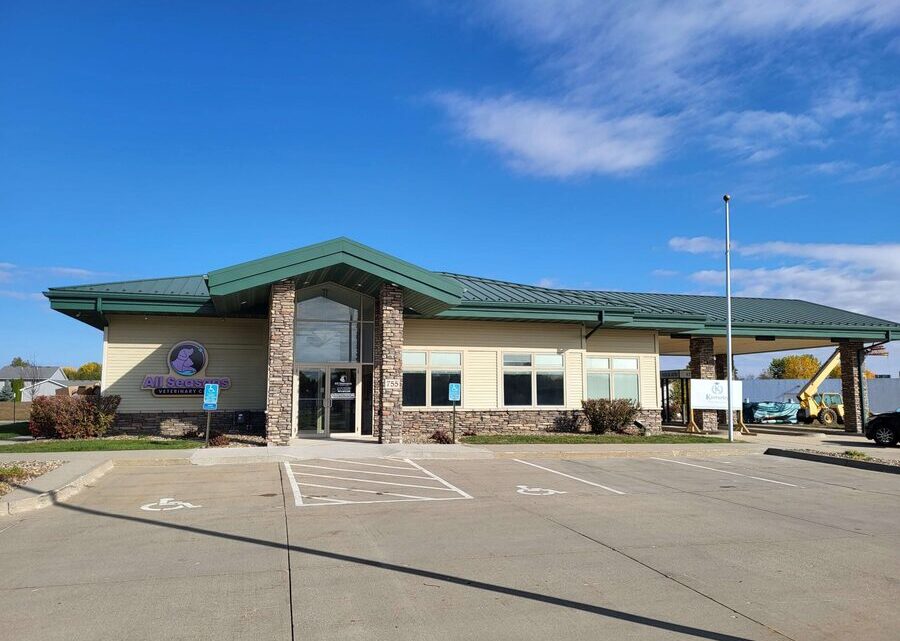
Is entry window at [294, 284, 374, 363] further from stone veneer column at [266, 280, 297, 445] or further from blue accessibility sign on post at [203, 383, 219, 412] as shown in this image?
blue accessibility sign on post at [203, 383, 219, 412]

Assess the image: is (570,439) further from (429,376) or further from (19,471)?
(19,471)

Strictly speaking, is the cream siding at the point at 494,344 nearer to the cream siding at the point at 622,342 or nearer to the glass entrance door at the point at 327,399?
the cream siding at the point at 622,342

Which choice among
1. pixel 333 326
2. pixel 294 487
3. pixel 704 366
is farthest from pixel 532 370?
pixel 294 487

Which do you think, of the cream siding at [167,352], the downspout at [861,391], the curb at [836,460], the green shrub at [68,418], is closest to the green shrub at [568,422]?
the curb at [836,460]

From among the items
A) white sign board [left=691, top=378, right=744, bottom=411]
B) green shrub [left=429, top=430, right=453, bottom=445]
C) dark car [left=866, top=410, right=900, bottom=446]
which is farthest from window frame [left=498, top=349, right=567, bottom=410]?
dark car [left=866, top=410, right=900, bottom=446]

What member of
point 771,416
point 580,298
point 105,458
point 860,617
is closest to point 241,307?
point 105,458

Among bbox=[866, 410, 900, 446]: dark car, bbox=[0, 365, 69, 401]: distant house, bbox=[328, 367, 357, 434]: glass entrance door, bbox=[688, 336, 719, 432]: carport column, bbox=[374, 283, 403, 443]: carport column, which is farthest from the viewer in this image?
bbox=[0, 365, 69, 401]: distant house

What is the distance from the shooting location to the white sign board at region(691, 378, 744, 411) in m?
26.7

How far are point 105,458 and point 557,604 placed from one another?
1234 centimetres

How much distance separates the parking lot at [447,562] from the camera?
213 inches

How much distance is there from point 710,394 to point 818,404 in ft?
48.6

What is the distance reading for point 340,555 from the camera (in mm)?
7406

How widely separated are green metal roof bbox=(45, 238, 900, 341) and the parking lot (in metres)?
6.96

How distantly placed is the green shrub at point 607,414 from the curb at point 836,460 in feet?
15.5
